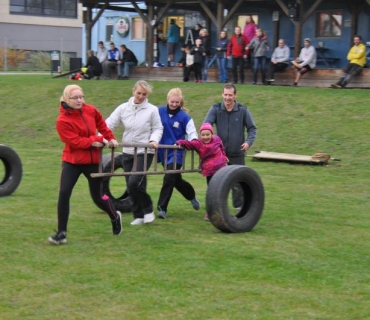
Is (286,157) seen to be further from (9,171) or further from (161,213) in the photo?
(161,213)

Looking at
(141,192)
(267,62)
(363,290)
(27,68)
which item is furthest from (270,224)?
(27,68)

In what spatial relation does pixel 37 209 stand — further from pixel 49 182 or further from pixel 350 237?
pixel 350 237

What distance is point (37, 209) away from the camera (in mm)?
10375

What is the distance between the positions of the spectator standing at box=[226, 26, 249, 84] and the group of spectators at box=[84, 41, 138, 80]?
5124 mm

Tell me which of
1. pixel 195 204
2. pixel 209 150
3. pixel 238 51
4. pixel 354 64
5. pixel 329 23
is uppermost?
pixel 329 23

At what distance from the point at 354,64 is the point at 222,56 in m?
4.72

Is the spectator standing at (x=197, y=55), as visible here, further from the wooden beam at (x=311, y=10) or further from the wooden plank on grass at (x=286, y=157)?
the wooden plank on grass at (x=286, y=157)

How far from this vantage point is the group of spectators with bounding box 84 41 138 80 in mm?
29531

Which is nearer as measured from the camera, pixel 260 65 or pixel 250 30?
pixel 260 65

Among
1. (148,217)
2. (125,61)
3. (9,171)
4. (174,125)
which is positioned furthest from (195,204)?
(125,61)

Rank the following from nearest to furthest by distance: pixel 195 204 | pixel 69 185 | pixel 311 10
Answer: pixel 69 185 < pixel 195 204 < pixel 311 10

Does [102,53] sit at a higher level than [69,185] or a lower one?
higher

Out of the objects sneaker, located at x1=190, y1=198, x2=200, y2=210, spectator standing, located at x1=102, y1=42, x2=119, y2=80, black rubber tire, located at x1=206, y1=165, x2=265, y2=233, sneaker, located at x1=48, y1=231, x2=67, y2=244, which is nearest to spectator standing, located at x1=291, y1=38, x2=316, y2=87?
spectator standing, located at x1=102, y1=42, x2=119, y2=80

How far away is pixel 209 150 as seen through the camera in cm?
942
